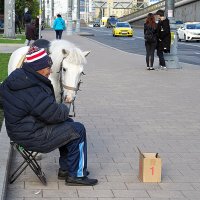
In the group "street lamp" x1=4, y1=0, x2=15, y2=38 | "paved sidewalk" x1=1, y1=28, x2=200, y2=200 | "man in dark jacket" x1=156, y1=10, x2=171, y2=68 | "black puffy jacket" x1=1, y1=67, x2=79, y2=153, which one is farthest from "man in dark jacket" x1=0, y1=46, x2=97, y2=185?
"street lamp" x1=4, y1=0, x2=15, y2=38

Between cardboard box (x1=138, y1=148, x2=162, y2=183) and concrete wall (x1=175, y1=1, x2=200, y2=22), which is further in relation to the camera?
concrete wall (x1=175, y1=1, x2=200, y2=22)

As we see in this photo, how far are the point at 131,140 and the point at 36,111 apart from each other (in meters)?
3.15

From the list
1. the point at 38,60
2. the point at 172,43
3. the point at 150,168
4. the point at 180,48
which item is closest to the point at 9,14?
the point at 180,48

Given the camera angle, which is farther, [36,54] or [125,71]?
[125,71]

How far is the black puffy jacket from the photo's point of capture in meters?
5.70

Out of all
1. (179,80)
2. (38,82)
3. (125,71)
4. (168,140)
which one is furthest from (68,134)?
(125,71)

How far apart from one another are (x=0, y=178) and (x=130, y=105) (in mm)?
6364

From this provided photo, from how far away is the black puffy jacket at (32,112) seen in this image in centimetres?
570

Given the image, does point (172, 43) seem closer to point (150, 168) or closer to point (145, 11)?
point (150, 168)

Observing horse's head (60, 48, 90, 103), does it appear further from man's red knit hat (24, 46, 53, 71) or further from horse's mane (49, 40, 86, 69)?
man's red knit hat (24, 46, 53, 71)

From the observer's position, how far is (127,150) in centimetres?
797

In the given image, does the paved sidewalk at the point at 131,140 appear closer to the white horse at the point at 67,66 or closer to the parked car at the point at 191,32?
the white horse at the point at 67,66

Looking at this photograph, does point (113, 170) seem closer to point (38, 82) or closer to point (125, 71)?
point (38, 82)

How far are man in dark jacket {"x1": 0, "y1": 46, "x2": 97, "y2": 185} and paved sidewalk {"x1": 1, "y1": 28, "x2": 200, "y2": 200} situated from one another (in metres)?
0.56
